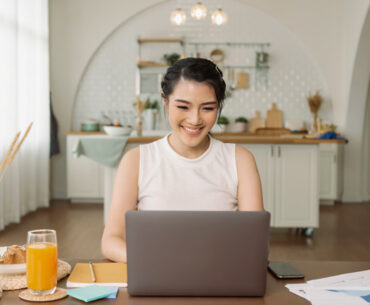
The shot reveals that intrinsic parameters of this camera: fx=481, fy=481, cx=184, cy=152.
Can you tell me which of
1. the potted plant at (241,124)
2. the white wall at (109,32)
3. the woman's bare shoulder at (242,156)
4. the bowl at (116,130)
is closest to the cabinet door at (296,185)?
the bowl at (116,130)

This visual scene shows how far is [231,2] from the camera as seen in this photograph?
6.57 metres

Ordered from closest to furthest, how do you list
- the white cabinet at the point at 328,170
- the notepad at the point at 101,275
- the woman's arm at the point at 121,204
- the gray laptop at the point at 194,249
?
the gray laptop at the point at 194,249 < the notepad at the point at 101,275 < the woman's arm at the point at 121,204 < the white cabinet at the point at 328,170

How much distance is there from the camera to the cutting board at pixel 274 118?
661 cm

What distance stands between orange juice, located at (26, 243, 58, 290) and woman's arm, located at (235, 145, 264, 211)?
749 mm

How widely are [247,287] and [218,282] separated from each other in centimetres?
6

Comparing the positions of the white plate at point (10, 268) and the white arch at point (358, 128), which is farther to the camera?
the white arch at point (358, 128)

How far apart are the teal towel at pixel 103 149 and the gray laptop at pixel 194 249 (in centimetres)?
333

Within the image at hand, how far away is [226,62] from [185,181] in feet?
17.2

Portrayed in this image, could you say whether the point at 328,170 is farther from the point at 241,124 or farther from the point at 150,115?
the point at 150,115

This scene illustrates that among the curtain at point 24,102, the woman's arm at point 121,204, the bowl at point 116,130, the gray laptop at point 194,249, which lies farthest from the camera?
the curtain at point 24,102

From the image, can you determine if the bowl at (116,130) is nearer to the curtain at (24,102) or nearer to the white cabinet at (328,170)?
the curtain at (24,102)

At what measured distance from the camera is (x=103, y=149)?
14.1 feet

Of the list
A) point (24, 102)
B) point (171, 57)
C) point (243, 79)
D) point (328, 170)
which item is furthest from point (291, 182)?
point (24, 102)

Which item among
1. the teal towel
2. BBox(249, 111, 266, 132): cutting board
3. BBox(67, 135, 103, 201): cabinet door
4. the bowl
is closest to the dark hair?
the teal towel
